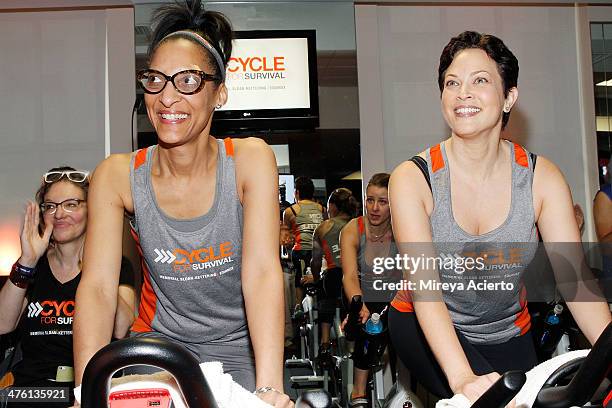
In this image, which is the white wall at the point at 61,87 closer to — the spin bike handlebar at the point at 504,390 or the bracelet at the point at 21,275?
the bracelet at the point at 21,275

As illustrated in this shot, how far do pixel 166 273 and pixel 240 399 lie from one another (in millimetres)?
891

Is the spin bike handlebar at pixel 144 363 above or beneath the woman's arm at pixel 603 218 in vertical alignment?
beneath

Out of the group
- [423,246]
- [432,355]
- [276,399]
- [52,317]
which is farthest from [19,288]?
[276,399]

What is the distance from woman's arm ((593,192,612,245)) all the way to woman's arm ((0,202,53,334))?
2.78 m

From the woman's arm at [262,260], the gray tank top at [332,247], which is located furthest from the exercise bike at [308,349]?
the woman's arm at [262,260]

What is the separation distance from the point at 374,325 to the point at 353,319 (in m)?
0.18

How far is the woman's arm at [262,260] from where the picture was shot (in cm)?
157

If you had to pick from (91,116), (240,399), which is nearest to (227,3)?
(91,116)

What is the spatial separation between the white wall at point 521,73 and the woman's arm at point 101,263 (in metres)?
3.33

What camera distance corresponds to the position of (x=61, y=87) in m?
5.01

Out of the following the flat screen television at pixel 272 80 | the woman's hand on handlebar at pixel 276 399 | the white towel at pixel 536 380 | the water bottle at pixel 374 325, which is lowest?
the water bottle at pixel 374 325

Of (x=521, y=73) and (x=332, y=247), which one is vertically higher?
(x=521, y=73)

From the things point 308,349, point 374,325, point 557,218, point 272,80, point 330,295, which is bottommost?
point 308,349

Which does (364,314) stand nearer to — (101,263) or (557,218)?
(557,218)
